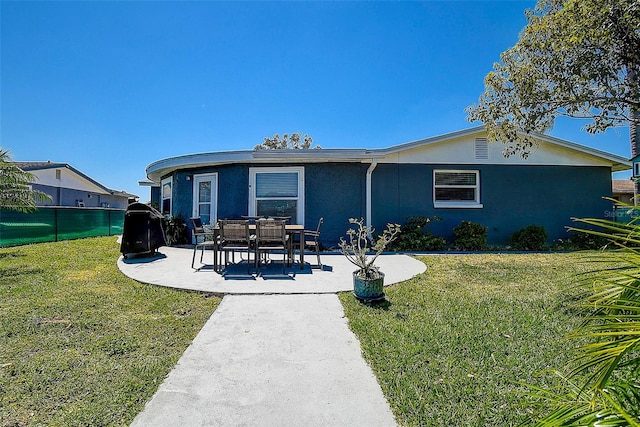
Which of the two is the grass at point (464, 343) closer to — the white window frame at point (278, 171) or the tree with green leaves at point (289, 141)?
the white window frame at point (278, 171)

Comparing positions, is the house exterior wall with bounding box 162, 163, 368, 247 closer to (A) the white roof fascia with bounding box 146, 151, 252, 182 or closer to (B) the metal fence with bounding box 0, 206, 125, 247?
(A) the white roof fascia with bounding box 146, 151, 252, 182

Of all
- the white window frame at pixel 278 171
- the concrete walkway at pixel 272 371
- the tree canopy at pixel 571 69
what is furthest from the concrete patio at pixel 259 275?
the tree canopy at pixel 571 69

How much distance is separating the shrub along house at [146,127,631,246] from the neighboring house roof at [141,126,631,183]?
30 mm

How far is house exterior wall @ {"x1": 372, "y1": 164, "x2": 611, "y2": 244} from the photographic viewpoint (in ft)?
33.3

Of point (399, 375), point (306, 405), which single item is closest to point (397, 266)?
point (399, 375)

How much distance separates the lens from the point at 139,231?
8.03 metres

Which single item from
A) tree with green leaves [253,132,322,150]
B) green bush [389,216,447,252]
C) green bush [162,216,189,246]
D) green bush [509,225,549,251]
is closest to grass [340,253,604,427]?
green bush [389,216,447,252]

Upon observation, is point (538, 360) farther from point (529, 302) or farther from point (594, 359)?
point (594, 359)

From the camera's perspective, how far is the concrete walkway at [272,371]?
6.93ft

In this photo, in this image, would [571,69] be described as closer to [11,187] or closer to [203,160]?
[203,160]

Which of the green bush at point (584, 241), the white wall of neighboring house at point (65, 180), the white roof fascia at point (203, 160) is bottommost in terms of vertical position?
the green bush at point (584, 241)

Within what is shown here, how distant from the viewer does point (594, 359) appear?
0.80m

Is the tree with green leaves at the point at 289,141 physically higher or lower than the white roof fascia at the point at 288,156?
higher

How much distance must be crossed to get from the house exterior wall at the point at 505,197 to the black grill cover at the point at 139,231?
6306mm
